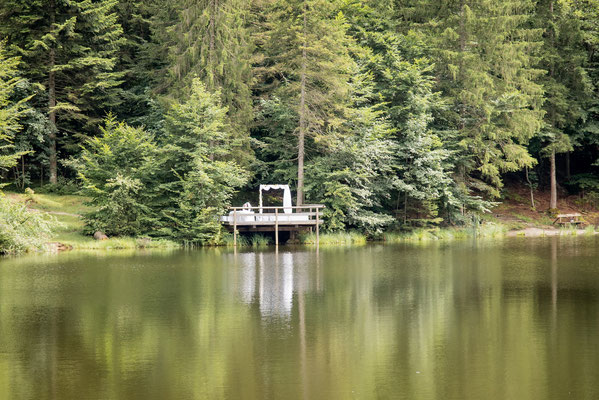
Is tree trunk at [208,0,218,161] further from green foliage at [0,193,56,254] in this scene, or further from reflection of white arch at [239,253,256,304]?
green foliage at [0,193,56,254]

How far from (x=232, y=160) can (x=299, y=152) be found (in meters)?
3.36

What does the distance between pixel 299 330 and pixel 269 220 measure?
756 inches

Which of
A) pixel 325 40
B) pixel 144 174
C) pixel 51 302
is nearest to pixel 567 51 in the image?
pixel 325 40

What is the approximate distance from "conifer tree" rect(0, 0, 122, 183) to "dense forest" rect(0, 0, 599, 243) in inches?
4.6

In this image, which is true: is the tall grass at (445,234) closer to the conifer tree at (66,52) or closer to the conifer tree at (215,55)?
the conifer tree at (215,55)

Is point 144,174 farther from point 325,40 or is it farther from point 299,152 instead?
point 325,40

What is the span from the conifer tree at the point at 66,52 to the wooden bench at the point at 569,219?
24802 millimetres

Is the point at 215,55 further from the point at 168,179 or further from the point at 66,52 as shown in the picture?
the point at 66,52

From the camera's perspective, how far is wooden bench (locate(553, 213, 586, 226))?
4047 centimetres

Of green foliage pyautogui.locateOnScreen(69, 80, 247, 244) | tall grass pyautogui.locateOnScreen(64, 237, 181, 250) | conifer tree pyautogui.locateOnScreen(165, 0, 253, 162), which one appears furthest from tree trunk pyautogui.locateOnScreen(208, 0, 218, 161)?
tall grass pyautogui.locateOnScreen(64, 237, 181, 250)

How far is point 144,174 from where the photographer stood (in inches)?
1307

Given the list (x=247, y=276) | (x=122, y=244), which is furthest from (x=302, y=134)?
(x=247, y=276)

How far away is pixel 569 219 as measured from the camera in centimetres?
4194

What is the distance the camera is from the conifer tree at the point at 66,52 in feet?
128
